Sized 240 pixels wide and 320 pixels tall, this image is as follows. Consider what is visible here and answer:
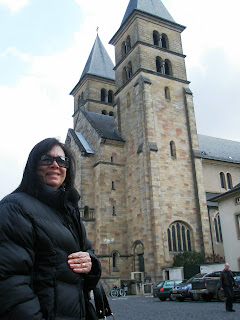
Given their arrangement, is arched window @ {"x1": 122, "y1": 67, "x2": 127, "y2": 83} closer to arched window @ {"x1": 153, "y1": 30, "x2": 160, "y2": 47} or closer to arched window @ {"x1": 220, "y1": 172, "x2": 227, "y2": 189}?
arched window @ {"x1": 153, "y1": 30, "x2": 160, "y2": 47}

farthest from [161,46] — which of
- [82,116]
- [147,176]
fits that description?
[147,176]

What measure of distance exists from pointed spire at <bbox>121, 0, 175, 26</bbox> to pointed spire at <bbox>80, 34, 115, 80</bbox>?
10.8 metres

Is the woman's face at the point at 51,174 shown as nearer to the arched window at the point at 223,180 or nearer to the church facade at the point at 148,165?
the church facade at the point at 148,165

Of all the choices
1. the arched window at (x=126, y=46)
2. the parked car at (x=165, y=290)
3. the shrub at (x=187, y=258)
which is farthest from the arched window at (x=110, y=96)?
the parked car at (x=165, y=290)

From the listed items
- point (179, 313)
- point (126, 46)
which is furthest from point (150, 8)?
point (179, 313)

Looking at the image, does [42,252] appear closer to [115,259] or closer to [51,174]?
[51,174]

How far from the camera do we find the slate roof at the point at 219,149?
36.4 m

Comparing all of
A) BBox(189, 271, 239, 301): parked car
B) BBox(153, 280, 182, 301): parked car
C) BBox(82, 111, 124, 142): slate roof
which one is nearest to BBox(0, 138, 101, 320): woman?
BBox(189, 271, 239, 301): parked car

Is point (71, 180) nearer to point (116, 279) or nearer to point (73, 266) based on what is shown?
point (73, 266)

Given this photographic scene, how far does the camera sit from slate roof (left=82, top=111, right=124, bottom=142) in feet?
106

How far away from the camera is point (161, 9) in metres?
37.1

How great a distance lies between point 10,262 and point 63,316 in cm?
51

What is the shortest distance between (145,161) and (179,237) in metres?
6.85

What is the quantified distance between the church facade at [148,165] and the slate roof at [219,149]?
0.25m
